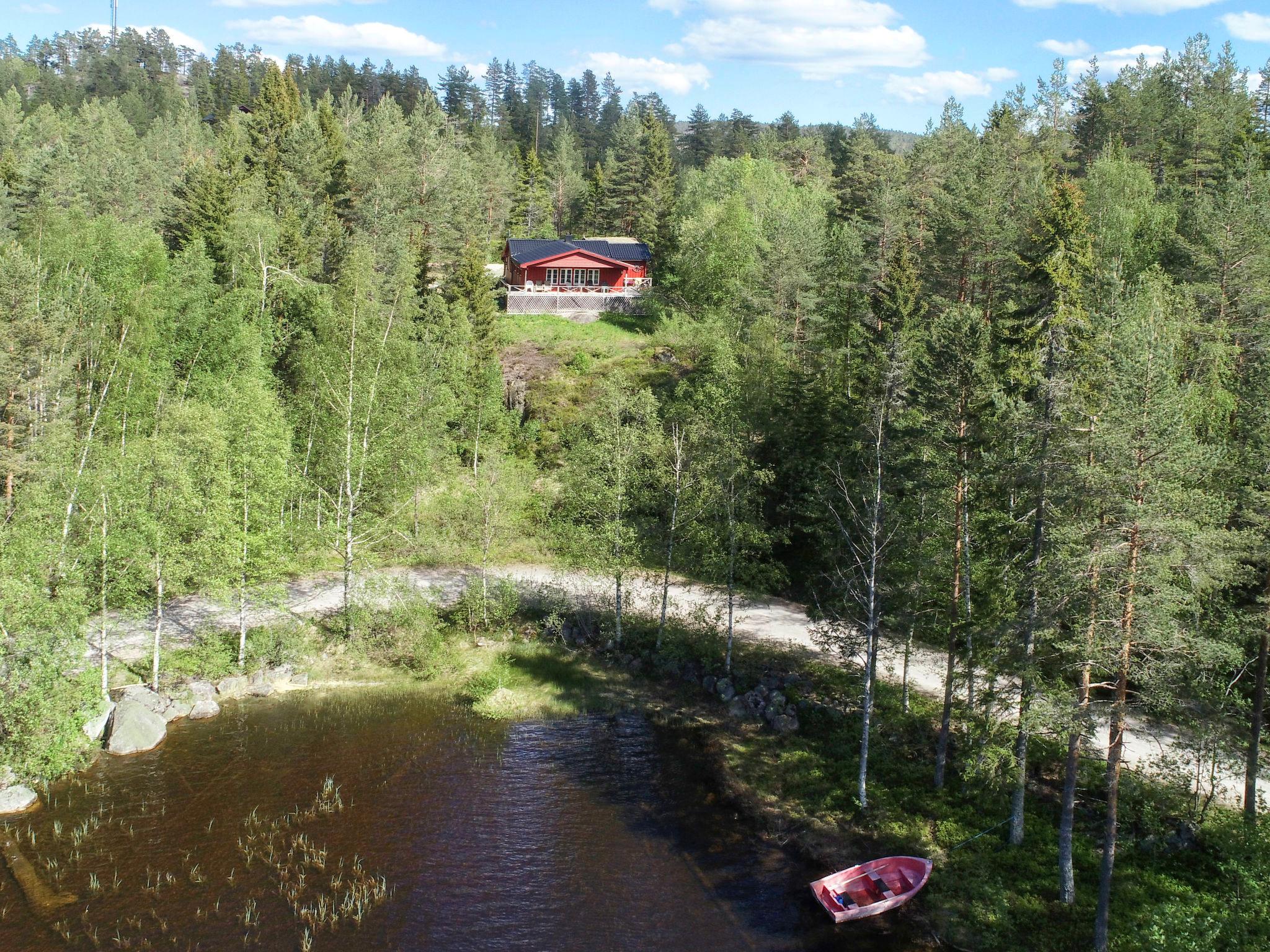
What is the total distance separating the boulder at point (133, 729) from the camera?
82.8 ft

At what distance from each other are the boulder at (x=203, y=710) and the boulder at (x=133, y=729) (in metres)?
1.30

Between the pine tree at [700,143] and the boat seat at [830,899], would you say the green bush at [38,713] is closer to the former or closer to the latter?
the boat seat at [830,899]

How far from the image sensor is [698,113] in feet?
417

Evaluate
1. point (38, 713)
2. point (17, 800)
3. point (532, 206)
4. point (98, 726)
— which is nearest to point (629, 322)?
point (532, 206)

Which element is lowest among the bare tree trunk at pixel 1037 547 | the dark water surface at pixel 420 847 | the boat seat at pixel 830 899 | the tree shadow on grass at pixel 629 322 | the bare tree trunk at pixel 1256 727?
the dark water surface at pixel 420 847

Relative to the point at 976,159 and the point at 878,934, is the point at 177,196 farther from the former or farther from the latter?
the point at 878,934

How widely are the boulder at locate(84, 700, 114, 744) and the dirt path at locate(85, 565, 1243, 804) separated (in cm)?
334

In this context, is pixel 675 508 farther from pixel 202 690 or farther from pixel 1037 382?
pixel 202 690

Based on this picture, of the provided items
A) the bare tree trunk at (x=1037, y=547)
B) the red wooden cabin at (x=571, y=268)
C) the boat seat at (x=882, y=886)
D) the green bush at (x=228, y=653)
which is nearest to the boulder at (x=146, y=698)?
the green bush at (x=228, y=653)

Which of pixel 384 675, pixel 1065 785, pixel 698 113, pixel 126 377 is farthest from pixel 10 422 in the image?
pixel 698 113

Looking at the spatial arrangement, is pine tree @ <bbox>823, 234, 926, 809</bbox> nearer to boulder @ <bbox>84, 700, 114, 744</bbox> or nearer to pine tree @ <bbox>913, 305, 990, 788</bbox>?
pine tree @ <bbox>913, 305, 990, 788</bbox>

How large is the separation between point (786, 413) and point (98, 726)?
2762cm

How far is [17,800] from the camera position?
22.1 m

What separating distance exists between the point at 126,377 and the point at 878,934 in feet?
110
